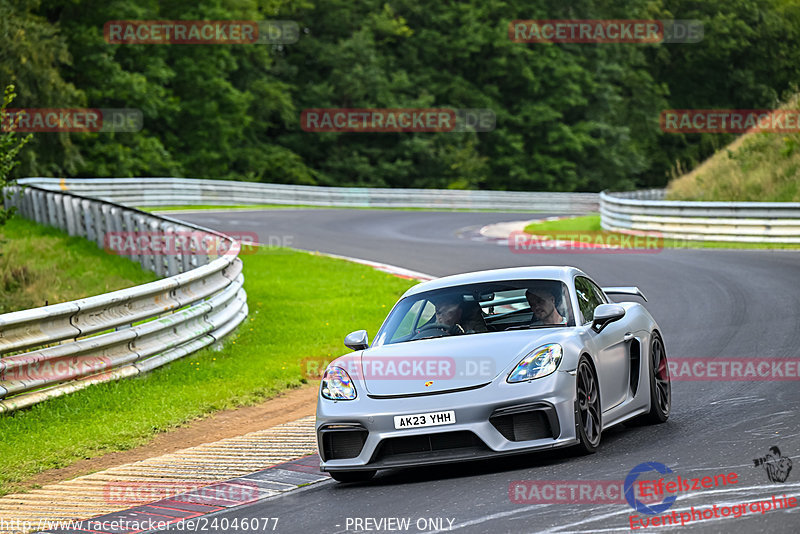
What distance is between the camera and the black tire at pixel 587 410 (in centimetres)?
750

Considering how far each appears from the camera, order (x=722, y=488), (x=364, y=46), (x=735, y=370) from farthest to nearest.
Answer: (x=364, y=46) < (x=735, y=370) < (x=722, y=488)

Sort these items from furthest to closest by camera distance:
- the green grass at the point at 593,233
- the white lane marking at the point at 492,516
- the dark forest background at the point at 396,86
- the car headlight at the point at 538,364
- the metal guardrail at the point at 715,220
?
the dark forest background at the point at 396,86 → the green grass at the point at 593,233 → the metal guardrail at the point at 715,220 → the car headlight at the point at 538,364 → the white lane marking at the point at 492,516

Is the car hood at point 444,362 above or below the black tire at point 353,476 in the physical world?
above

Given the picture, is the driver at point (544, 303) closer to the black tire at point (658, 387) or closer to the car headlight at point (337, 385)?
the black tire at point (658, 387)

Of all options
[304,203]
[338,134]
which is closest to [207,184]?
[304,203]

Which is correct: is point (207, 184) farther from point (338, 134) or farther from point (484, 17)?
point (484, 17)

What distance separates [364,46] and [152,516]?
5585cm

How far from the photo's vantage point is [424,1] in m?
67.8

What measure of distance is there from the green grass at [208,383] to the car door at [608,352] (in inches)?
152

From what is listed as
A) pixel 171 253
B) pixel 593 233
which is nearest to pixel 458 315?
pixel 171 253

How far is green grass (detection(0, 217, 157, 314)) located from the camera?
1650 centimetres

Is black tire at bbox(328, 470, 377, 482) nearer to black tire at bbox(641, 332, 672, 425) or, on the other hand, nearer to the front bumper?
the front bumper

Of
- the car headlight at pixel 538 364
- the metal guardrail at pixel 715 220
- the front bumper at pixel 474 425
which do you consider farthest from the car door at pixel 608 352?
the metal guardrail at pixel 715 220

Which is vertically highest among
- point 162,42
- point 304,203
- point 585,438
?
point 162,42
